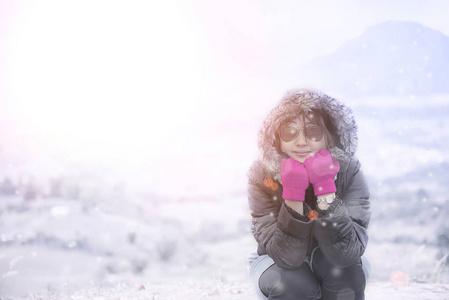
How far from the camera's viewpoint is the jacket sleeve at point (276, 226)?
129 cm

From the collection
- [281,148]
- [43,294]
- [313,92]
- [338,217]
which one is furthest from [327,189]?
[43,294]

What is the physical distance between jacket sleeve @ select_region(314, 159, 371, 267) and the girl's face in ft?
0.58

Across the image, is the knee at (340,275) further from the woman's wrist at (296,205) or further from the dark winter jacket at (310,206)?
the woman's wrist at (296,205)

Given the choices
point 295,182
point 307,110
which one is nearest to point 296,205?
point 295,182

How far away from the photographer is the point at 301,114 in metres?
1.40

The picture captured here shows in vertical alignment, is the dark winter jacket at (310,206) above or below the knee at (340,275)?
above

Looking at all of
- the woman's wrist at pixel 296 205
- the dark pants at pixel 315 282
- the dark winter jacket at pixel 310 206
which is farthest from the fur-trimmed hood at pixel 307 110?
the dark pants at pixel 315 282

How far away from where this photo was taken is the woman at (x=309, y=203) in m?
1.30

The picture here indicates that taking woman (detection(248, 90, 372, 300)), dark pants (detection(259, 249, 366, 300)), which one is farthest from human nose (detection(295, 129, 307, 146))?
dark pants (detection(259, 249, 366, 300))

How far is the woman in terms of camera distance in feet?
4.25

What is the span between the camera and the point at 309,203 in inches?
55.7

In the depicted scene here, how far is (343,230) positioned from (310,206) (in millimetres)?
154

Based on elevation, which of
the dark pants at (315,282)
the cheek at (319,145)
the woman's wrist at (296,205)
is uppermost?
the cheek at (319,145)

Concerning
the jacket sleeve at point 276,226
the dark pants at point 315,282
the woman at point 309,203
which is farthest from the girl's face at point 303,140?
the dark pants at point 315,282
